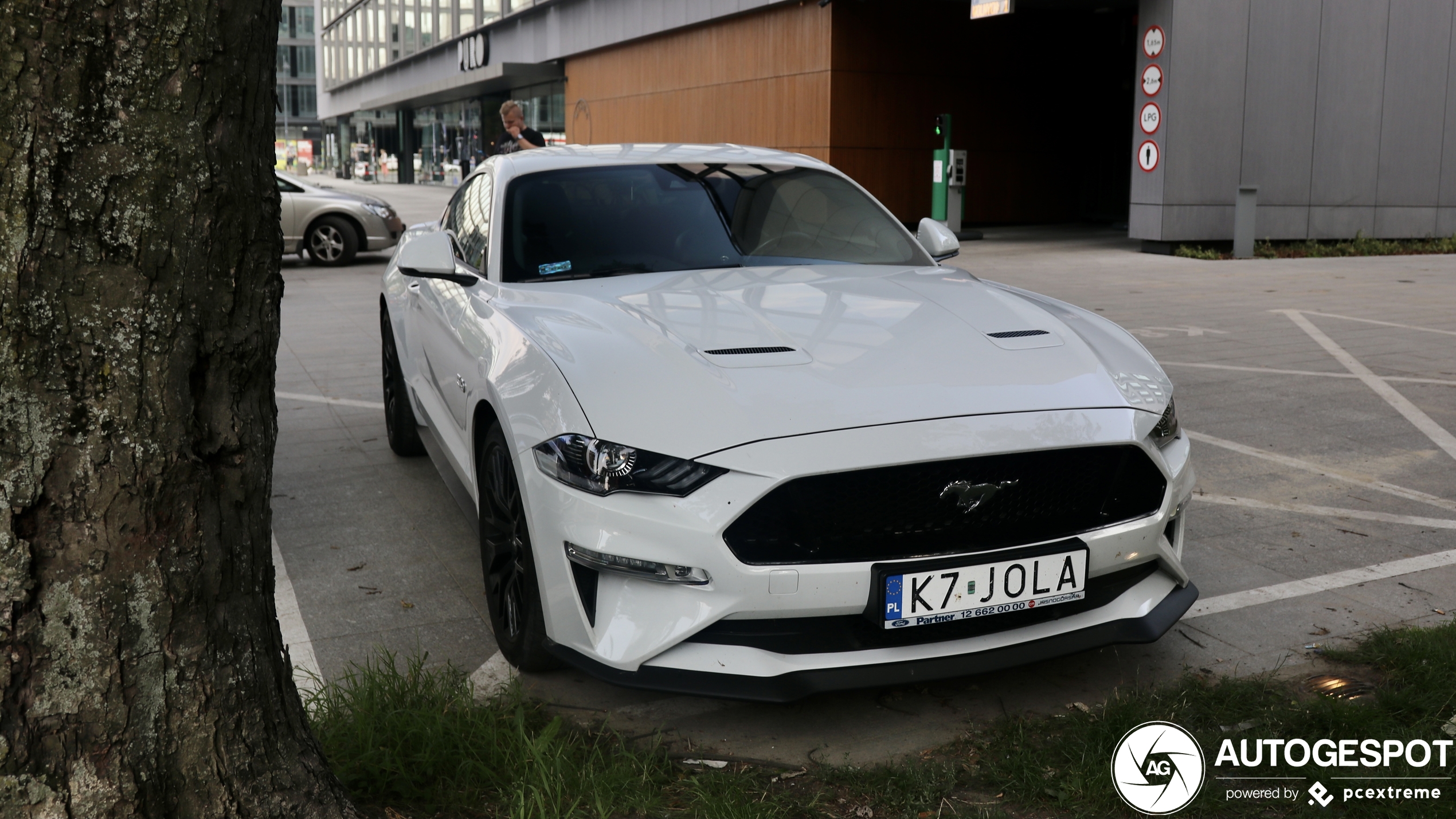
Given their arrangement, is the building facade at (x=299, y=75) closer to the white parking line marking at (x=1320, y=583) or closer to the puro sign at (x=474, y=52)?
the puro sign at (x=474, y=52)

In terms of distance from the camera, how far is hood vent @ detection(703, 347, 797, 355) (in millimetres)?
3221

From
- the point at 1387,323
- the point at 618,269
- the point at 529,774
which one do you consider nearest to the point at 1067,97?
the point at 1387,323

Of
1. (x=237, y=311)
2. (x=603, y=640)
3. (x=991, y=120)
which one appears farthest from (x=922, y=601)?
(x=991, y=120)

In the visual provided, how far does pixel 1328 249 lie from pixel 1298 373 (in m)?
11.2

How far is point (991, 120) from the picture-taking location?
23.1 m

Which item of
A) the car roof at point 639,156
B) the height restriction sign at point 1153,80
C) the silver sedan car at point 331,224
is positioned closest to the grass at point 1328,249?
the height restriction sign at point 1153,80

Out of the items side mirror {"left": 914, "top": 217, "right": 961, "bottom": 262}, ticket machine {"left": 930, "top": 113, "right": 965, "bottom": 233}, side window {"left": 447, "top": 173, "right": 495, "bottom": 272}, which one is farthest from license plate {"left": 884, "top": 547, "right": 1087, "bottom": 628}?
ticket machine {"left": 930, "top": 113, "right": 965, "bottom": 233}

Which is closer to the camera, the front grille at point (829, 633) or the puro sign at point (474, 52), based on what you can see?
the front grille at point (829, 633)

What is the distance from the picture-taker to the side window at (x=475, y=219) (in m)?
4.55

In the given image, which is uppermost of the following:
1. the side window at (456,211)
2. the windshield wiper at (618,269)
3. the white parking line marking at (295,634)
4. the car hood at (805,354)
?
the side window at (456,211)

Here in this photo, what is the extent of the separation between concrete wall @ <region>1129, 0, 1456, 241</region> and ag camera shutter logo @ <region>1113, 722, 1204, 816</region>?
15.2m

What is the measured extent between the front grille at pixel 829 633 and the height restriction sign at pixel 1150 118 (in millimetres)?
15349

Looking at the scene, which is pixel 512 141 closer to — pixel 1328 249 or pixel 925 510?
pixel 925 510

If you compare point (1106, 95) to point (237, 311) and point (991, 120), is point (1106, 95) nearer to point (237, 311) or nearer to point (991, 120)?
point (991, 120)
